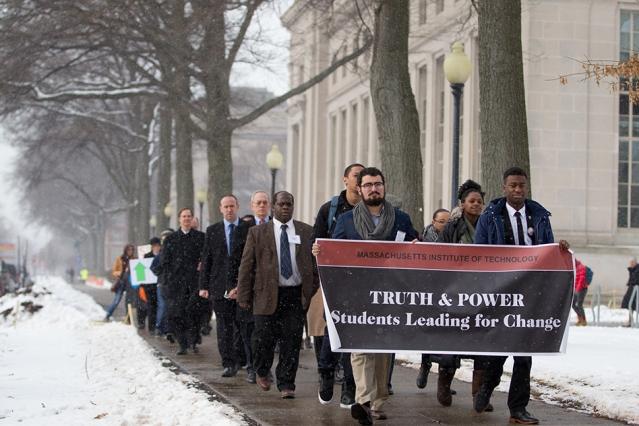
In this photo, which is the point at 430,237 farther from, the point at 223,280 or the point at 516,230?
the point at 516,230

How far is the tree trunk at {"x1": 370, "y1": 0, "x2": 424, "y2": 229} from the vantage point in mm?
20906

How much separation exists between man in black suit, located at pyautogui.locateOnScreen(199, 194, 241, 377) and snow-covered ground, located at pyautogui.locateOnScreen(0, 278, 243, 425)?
0.58m

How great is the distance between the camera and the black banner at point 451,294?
1010cm

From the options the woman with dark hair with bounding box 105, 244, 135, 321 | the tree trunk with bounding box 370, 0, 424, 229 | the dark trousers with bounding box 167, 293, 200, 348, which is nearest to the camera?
the dark trousers with bounding box 167, 293, 200, 348

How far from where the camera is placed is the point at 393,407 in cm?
Result: 1129

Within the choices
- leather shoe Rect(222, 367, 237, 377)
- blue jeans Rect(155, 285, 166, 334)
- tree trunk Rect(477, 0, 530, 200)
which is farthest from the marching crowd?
blue jeans Rect(155, 285, 166, 334)

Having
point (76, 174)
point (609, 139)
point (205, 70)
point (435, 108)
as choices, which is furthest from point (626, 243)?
point (76, 174)

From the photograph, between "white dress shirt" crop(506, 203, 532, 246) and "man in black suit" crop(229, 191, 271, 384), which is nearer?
"white dress shirt" crop(506, 203, 532, 246)

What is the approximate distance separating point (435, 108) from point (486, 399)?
37999mm

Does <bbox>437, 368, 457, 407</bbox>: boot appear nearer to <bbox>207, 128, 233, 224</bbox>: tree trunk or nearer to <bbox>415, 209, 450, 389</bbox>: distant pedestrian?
<bbox>415, 209, 450, 389</bbox>: distant pedestrian

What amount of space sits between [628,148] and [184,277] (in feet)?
79.4

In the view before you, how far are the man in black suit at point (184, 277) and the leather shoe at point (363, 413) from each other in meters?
8.28

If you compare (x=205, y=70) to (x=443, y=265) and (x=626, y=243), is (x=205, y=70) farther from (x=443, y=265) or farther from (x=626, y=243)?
(x=443, y=265)

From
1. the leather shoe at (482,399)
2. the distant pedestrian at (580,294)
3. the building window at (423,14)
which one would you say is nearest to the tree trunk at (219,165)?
the distant pedestrian at (580,294)
